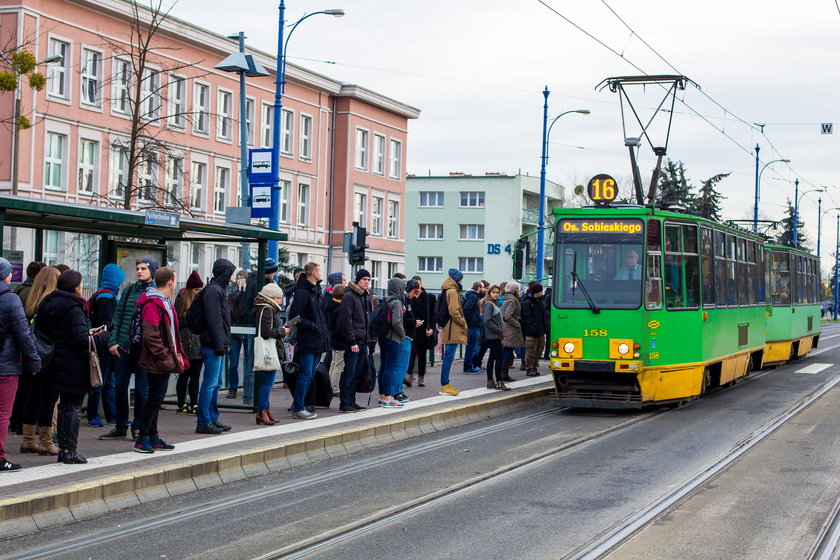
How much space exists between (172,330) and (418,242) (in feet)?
249

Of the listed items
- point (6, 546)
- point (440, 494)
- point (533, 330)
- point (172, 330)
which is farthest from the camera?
point (533, 330)

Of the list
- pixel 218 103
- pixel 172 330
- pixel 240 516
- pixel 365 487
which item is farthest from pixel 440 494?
pixel 218 103

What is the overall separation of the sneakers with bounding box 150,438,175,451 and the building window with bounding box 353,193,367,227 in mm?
45827

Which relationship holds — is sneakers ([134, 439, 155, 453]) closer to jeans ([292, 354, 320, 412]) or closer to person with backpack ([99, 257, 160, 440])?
person with backpack ([99, 257, 160, 440])

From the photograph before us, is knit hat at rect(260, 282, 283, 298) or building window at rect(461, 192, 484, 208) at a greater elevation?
building window at rect(461, 192, 484, 208)

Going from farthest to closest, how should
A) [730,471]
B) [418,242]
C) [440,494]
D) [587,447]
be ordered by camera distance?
[418,242] → [587,447] → [730,471] → [440,494]

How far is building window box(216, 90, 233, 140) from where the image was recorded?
151 ft

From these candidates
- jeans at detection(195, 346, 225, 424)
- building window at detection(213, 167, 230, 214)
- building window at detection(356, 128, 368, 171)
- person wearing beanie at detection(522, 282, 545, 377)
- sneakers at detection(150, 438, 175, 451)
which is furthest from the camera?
building window at detection(356, 128, 368, 171)

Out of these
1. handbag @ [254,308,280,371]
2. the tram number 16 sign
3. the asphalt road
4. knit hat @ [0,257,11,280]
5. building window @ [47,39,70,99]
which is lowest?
the asphalt road

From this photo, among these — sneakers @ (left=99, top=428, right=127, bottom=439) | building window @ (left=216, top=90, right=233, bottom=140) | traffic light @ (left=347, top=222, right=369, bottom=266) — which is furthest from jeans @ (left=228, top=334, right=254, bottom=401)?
building window @ (left=216, top=90, right=233, bottom=140)

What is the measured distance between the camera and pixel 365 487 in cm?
982

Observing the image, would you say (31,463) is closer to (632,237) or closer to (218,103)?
(632,237)

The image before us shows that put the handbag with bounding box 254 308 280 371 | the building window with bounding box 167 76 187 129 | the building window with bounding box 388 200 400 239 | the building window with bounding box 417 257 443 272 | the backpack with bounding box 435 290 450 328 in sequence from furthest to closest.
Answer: the building window with bounding box 417 257 443 272, the building window with bounding box 388 200 400 239, the building window with bounding box 167 76 187 129, the backpack with bounding box 435 290 450 328, the handbag with bounding box 254 308 280 371

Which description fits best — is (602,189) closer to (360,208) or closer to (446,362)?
(446,362)
